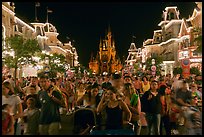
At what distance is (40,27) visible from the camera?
269 feet

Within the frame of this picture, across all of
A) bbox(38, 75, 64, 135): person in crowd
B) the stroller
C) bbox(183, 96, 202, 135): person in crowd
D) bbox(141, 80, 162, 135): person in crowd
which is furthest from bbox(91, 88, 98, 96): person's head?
bbox(183, 96, 202, 135): person in crowd

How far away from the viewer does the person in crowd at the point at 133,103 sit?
8.80 metres

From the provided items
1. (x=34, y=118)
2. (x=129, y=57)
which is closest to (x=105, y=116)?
(x=34, y=118)

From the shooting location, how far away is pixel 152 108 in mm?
9734

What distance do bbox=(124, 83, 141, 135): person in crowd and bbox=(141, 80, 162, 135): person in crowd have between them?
367mm

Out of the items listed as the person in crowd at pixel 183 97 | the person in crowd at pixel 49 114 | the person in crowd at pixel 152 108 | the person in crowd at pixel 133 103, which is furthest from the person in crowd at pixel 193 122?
the person in crowd at pixel 49 114

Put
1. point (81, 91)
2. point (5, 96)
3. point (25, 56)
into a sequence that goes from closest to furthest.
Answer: point (5, 96), point (81, 91), point (25, 56)

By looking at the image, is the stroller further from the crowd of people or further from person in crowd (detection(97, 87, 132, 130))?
person in crowd (detection(97, 87, 132, 130))

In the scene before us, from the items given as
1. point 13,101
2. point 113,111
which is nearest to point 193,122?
point 113,111

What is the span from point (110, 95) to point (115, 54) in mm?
130589

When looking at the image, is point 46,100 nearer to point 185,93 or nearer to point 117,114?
point 117,114

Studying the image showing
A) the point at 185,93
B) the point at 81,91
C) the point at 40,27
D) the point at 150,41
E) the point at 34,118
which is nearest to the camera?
the point at 34,118

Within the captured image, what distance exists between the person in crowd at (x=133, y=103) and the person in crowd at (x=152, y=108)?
0.37 meters

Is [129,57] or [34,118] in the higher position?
[129,57]
